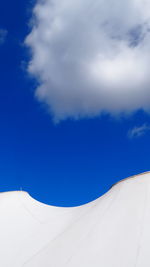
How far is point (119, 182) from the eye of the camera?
13.5 metres

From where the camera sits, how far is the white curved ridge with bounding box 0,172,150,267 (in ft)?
29.1

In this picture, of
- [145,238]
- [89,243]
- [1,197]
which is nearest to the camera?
[145,238]

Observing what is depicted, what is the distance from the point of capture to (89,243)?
9.84 metres

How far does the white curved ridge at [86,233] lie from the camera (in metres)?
8.88

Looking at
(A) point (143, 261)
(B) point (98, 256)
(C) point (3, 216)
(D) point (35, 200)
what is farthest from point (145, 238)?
(D) point (35, 200)

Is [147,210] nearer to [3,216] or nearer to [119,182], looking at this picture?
[119,182]

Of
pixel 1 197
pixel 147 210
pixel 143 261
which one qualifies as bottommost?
pixel 143 261

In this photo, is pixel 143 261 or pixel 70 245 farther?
→ pixel 70 245

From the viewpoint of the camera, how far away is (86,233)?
10.6 meters

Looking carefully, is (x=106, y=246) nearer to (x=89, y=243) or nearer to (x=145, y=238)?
(x=89, y=243)

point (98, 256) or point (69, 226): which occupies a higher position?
point (69, 226)

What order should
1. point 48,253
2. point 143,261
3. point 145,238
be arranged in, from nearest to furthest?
point 143,261
point 145,238
point 48,253

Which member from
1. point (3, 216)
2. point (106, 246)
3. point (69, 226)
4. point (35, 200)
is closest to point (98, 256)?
point (106, 246)

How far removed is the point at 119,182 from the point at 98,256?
16.7 ft
